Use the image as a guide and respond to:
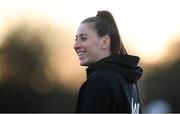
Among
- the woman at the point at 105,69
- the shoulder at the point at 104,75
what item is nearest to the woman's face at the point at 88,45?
the woman at the point at 105,69

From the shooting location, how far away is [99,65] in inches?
219

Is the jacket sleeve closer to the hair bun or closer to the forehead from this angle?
the forehead

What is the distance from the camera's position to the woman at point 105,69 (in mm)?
5426

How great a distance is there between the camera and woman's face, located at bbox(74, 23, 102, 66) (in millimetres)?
5688

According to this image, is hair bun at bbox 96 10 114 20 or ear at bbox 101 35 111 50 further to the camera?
hair bun at bbox 96 10 114 20

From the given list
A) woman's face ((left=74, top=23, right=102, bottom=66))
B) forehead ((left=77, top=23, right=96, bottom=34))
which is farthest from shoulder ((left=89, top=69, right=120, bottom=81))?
forehead ((left=77, top=23, right=96, bottom=34))

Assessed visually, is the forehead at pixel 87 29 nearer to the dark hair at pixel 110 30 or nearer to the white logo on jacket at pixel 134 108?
the dark hair at pixel 110 30

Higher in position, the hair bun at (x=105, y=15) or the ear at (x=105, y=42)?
the hair bun at (x=105, y=15)

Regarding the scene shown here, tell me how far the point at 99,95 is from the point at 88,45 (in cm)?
46

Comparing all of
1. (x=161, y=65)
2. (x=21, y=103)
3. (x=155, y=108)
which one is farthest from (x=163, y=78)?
(x=155, y=108)

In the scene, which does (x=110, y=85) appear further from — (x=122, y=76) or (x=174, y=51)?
(x=174, y=51)

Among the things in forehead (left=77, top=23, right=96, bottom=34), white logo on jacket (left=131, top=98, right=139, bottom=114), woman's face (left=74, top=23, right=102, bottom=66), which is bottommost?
white logo on jacket (left=131, top=98, right=139, bottom=114)

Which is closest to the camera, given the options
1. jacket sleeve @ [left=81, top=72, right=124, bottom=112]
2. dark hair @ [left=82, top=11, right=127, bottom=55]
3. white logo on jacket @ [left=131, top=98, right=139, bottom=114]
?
jacket sleeve @ [left=81, top=72, right=124, bottom=112]

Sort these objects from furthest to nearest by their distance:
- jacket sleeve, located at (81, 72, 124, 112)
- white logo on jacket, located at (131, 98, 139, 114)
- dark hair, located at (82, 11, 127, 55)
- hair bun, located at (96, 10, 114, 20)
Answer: hair bun, located at (96, 10, 114, 20), dark hair, located at (82, 11, 127, 55), white logo on jacket, located at (131, 98, 139, 114), jacket sleeve, located at (81, 72, 124, 112)
